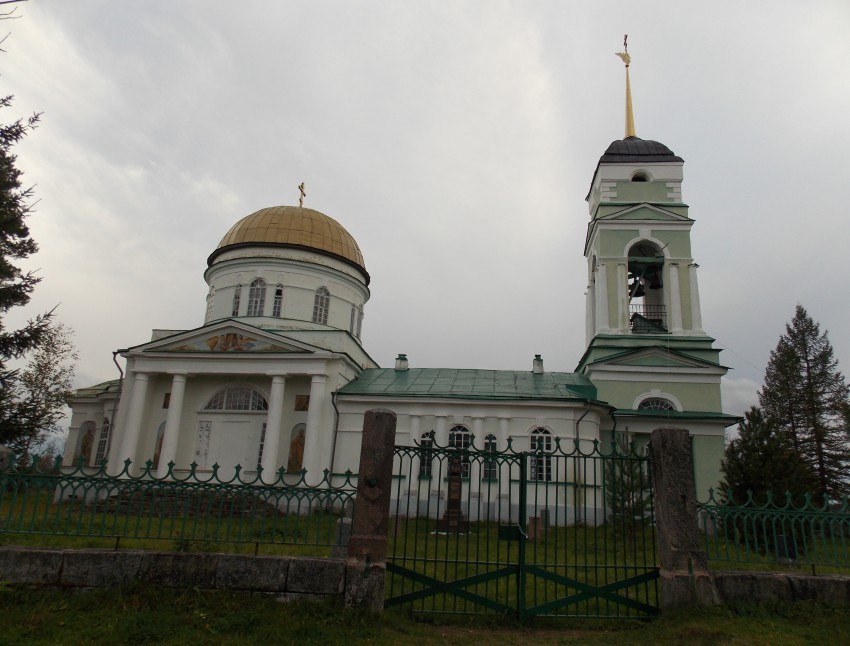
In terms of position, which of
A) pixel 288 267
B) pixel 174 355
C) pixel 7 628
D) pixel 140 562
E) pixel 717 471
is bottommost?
pixel 7 628

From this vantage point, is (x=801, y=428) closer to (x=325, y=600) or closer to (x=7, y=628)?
(x=325, y=600)

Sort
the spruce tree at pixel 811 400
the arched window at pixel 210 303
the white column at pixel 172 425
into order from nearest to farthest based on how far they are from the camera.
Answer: the white column at pixel 172 425, the arched window at pixel 210 303, the spruce tree at pixel 811 400

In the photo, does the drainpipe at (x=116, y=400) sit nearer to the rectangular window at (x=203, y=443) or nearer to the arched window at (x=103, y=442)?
the arched window at (x=103, y=442)

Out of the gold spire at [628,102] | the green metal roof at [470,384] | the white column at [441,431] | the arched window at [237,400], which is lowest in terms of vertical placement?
the white column at [441,431]

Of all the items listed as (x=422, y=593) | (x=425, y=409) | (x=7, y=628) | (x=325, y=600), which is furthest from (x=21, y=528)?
(x=425, y=409)

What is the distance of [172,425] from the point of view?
20.0 meters

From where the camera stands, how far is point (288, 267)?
79.9 ft

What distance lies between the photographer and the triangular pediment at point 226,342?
20.3m

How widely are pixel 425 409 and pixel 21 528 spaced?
14369 millimetres

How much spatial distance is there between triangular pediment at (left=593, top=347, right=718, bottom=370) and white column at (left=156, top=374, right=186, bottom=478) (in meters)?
14.3

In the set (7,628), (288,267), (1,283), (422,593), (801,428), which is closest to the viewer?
(7,628)

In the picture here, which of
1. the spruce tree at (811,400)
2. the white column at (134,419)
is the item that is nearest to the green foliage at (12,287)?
the white column at (134,419)

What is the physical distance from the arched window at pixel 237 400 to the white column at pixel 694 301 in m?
15.4

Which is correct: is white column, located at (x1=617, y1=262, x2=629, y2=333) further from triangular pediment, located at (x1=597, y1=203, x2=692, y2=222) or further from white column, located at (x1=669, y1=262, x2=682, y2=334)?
triangular pediment, located at (x1=597, y1=203, x2=692, y2=222)
